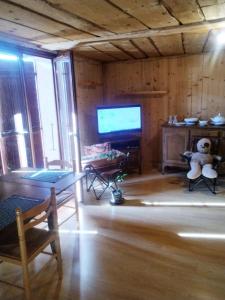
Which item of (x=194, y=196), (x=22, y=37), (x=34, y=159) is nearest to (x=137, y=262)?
(x=194, y=196)

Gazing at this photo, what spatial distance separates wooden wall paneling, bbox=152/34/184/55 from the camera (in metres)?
3.17

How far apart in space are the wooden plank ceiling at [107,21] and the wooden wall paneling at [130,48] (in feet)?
0.12

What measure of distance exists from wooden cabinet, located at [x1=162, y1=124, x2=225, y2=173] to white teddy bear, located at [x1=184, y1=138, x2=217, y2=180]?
0.22 metres

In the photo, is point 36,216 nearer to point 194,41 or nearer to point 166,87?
point 194,41

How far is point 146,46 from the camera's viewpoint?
3641 millimetres

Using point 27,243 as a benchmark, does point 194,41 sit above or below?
above

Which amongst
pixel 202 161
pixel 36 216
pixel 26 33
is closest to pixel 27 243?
pixel 36 216

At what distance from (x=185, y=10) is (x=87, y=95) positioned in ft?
8.91

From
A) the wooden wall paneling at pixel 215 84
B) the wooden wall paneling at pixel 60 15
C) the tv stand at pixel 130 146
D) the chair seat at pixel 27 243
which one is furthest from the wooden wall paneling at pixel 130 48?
the chair seat at pixel 27 243

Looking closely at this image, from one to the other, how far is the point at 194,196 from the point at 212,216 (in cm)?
60

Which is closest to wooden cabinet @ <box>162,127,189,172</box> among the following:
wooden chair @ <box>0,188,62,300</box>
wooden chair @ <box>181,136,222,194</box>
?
wooden chair @ <box>181,136,222,194</box>

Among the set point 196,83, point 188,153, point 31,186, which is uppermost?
point 196,83

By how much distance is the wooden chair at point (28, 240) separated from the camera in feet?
5.43

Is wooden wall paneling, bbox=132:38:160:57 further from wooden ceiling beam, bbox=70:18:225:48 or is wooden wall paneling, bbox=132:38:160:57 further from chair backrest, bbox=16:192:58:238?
chair backrest, bbox=16:192:58:238
